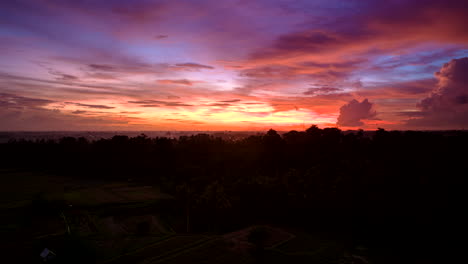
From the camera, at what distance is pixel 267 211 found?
3020 centimetres

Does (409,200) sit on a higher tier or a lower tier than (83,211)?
higher

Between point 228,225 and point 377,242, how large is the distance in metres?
13.4

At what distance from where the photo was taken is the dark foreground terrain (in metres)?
21.3

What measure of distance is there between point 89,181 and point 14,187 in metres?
9.80

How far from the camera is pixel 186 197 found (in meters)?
31.6

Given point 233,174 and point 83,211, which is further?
point 233,174

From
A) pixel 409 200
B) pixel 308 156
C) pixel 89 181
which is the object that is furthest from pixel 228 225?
pixel 89 181

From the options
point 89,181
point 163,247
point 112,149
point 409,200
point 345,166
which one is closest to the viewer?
point 163,247

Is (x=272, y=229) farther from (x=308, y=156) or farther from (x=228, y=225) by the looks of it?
(x=308, y=156)

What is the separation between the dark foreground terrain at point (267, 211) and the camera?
2133cm

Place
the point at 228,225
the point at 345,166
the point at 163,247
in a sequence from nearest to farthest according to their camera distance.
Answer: the point at 163,247 → the point at 228,225 → the point at 345,166

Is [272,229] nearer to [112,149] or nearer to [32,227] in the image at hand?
[32,227]

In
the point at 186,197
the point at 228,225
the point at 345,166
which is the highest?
the point at 345,166

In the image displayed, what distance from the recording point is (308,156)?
146 ft
